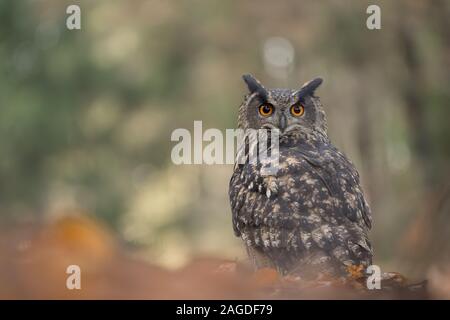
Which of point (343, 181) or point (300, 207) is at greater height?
→ point (343, 181)

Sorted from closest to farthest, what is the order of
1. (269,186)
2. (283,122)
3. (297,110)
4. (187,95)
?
1. (269,186)
2. (283,122)
3. (297,110)
4. (187,95)

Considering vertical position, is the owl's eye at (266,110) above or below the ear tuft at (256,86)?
below

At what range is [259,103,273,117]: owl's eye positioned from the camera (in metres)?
4.59

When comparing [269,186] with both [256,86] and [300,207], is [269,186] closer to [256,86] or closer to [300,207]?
[300,207]

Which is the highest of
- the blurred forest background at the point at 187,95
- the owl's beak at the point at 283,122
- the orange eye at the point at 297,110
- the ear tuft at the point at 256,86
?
the blurred forest background at the point at 187,95

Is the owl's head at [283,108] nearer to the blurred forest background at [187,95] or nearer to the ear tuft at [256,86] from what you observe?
the ear tuft at [256,86]

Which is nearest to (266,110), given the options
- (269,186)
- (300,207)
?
(269,186)

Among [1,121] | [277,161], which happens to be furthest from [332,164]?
[1,121]

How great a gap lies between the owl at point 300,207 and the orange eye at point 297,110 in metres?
0.02

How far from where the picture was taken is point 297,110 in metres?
4.61

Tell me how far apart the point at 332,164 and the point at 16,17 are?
14671 millimetres

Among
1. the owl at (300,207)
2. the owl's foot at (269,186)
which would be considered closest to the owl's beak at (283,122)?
the owl at (300,207)

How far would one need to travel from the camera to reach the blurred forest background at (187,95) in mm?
11328

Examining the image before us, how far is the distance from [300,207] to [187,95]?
719 inches
